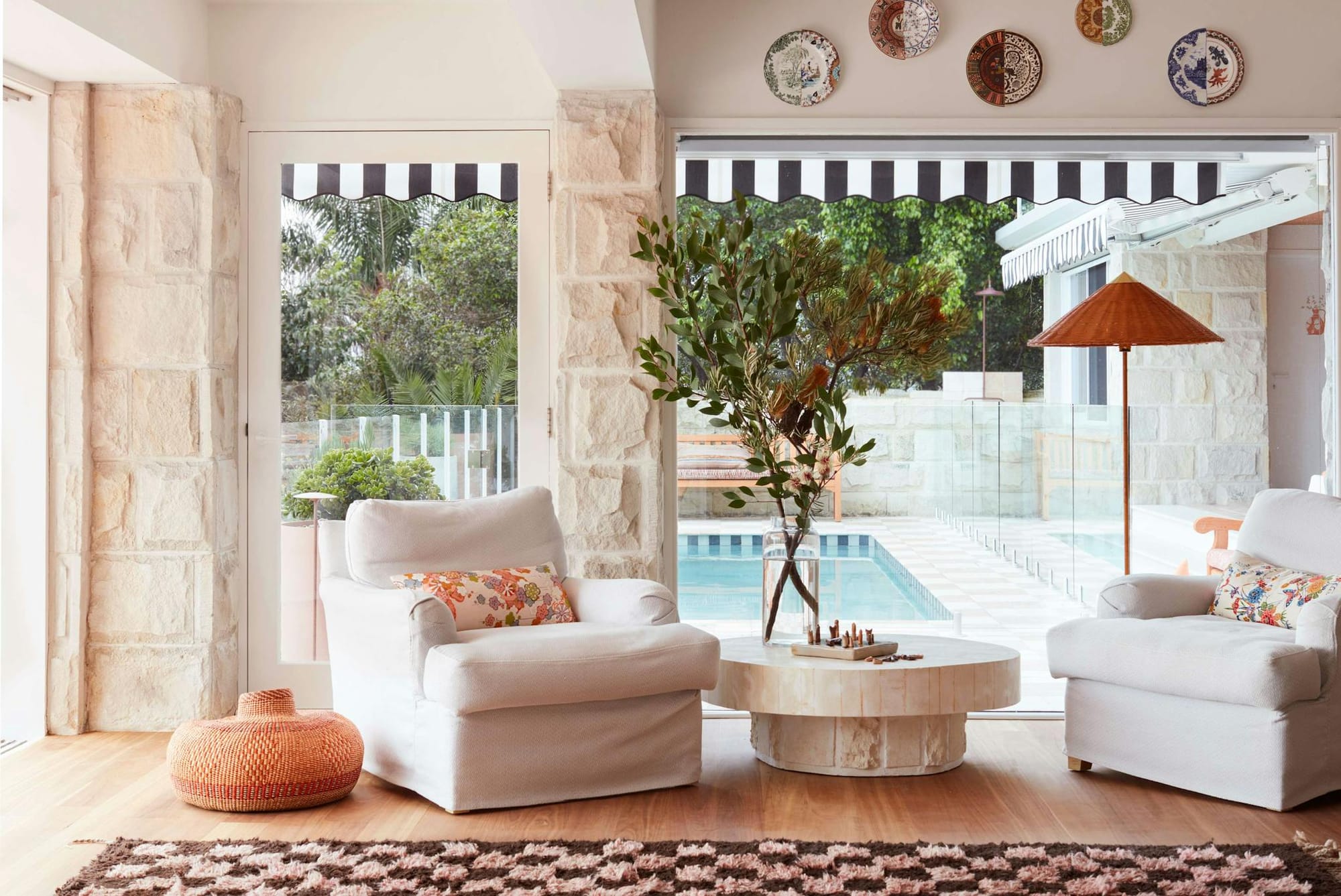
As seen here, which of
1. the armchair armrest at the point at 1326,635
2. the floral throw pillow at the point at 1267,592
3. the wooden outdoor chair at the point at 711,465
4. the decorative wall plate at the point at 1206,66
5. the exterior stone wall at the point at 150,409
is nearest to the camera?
the armchair armrest at the point at 1326,635

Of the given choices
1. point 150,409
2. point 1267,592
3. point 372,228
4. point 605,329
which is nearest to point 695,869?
point 1267,592

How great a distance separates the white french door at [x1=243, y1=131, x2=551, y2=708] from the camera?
4664mm

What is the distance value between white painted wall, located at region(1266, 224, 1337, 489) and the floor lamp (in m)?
0.66

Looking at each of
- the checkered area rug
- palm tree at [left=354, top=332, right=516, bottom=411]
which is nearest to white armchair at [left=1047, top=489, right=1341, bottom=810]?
the checkered area rug

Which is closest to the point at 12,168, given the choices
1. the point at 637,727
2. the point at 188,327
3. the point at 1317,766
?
the point at 188,327

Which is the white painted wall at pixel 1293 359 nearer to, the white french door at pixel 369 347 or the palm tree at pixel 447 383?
the white french door at pixel 369 347

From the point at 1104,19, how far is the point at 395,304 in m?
2.86

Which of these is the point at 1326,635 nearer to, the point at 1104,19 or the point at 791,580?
the point at 791,580

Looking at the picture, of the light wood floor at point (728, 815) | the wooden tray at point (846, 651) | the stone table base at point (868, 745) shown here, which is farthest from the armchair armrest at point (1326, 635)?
the wooden tray at point (846, 651)

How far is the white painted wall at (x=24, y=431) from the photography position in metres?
4.30

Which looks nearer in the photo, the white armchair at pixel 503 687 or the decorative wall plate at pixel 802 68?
the white armchair at pixel 503 687

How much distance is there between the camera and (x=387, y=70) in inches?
182

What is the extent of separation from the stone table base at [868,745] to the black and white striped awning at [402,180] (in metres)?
2.30

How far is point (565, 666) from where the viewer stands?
10.8ft
